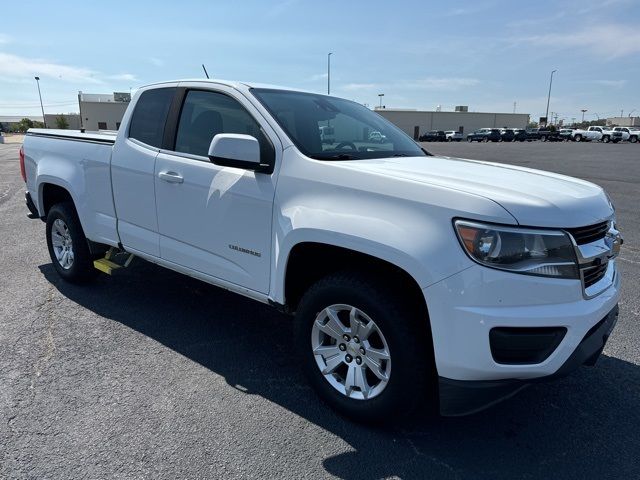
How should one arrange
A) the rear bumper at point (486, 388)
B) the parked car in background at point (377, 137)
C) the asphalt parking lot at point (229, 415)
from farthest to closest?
the parked car in background at point (377, 137)
the asphalt parking lot at point (229, 415)
the rear bumper at point (486, 388)

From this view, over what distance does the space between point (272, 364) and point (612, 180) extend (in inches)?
605

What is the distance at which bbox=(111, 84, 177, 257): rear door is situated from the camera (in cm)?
385

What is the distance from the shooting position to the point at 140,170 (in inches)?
152

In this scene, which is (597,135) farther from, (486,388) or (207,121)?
(486,388)

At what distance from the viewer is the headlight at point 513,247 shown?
2.23 metres

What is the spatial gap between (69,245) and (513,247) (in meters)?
4.40

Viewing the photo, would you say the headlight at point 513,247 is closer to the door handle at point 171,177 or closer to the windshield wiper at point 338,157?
the windshield wiper at point 338,157

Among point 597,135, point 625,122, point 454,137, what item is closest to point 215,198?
point 597,135

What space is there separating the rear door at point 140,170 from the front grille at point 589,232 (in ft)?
9.43

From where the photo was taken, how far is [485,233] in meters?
2.23

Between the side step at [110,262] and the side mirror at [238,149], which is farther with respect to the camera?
the side step at [110,262]

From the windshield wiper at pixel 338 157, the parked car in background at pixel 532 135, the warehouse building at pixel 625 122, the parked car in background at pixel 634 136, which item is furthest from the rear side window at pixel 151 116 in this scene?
the warehouse building at pixel 625 122

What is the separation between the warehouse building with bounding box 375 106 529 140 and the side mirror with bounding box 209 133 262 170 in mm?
79625

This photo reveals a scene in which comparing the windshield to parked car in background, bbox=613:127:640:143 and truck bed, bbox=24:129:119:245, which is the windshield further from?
parked car in background, bbox=613:127:640:143
